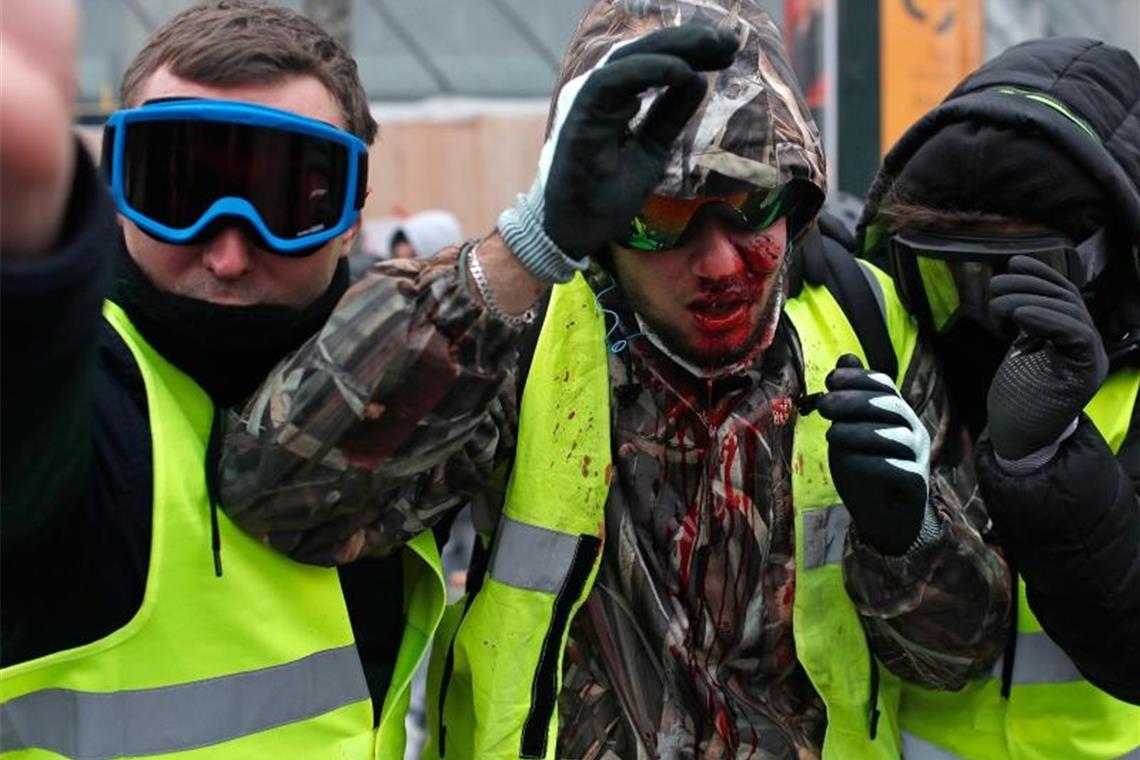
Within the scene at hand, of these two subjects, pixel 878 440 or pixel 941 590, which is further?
pixel 941 590

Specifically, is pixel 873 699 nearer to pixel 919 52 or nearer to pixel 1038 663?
pixel 1038 663

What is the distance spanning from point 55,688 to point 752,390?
1.16m

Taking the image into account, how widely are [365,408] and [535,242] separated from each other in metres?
0.32

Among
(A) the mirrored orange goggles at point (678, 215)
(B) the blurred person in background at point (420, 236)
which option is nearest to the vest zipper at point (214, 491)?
(A) the mirrored orange goggles at point (678, 215)

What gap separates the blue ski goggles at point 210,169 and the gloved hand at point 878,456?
0.82 metres

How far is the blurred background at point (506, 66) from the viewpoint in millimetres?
7547

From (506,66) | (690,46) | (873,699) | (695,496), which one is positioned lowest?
(873,699)

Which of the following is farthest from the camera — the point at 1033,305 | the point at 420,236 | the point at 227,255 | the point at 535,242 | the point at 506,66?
the point at 506,66

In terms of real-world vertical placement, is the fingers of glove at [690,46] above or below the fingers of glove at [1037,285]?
above

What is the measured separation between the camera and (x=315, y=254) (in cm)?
229

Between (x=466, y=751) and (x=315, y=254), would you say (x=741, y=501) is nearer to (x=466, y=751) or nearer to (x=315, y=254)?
(x=466, y=751)

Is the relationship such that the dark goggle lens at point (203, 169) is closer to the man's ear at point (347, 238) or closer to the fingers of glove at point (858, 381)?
the man's ear at point (347, 238)

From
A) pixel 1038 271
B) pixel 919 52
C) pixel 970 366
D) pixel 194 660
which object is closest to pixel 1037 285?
pixel 1038 271

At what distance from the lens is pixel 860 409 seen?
2.30 metres
